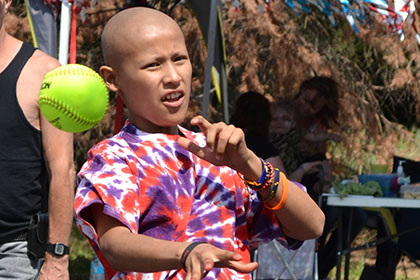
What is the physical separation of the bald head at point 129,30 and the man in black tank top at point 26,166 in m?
0.80

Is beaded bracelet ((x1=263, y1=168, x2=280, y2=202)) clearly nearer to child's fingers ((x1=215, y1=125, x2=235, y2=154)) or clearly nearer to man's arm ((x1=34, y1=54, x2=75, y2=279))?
child's fingers ((x1=215, y1=125, x2=235, y2=154))

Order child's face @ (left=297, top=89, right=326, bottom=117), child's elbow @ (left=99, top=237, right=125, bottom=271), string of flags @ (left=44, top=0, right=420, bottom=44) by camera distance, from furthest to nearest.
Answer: child's face @ (left=297, top=89, right=326, bottom=117)
string of flags @ (left=44, top=0, right=420, bottom=44)
child's elbow @ (left=99, top=237, right=125, bottom=271)

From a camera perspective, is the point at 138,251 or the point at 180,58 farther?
the point at 180,58

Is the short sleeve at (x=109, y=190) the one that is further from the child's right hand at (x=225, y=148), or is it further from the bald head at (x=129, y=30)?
the bald head at (x=129, y=30)

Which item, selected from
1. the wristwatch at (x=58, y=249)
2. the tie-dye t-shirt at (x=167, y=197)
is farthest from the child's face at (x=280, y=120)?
the tie-dye t-shirt at (x=167, y=197)

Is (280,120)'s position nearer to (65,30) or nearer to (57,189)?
(65,30)

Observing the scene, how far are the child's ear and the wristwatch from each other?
0.95 metres

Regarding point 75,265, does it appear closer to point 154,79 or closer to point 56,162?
point 56,162

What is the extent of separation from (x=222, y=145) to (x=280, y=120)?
459 centimetres

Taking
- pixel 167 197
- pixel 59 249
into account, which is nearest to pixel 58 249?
pixel 59 249

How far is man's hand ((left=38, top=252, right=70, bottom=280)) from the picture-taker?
8.63ft

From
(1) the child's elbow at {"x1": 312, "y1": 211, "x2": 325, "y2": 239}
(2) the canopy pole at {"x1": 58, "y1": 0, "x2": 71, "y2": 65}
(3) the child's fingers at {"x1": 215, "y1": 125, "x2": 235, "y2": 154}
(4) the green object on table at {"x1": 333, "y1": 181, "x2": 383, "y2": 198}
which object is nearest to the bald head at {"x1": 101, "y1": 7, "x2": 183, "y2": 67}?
(3) the child's fingers at {"x1": 215, "y1": 125, "x2": 235, "y2": 154}

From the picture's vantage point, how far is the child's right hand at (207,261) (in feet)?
4.33

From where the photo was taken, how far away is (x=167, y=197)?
1.71 metres
